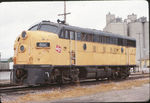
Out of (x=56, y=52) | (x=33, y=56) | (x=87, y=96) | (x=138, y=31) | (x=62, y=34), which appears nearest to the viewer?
(x=87, y=96)

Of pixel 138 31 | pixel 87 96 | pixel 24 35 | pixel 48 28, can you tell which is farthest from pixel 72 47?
pixel 138 31

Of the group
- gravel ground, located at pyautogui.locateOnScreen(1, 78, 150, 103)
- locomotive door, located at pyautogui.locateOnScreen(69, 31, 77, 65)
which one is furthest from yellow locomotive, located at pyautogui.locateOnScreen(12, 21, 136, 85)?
gravel ground, located at pyautogui.locateOnScreen(1, 78, 150, 103)

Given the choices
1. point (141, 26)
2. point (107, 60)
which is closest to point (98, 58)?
point (107, 60)

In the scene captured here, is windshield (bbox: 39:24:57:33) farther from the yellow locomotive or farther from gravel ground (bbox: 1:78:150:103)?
gravel ground (bbox: 1:78:150:103)

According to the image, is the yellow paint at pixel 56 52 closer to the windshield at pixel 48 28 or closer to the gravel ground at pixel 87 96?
the windshield at pixel 48 28

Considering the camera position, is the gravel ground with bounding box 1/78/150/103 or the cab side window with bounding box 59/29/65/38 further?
the cab side window with bounding box 59/29/65/38

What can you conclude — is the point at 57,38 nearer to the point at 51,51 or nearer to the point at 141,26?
the point at 51,51

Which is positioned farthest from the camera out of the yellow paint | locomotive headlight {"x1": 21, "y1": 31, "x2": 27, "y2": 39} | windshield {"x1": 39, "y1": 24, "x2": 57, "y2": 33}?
windshield {"x1": 39, "y1": 24, "x2": 57, "y2": 33}

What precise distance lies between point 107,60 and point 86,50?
277cm

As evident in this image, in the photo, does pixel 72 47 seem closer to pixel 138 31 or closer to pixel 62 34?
pixel 62 34

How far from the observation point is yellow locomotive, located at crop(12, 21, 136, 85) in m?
12.5

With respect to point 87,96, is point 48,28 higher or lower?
higher

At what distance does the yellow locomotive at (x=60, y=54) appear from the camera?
12.5 meters

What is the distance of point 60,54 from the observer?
44.2 ft
